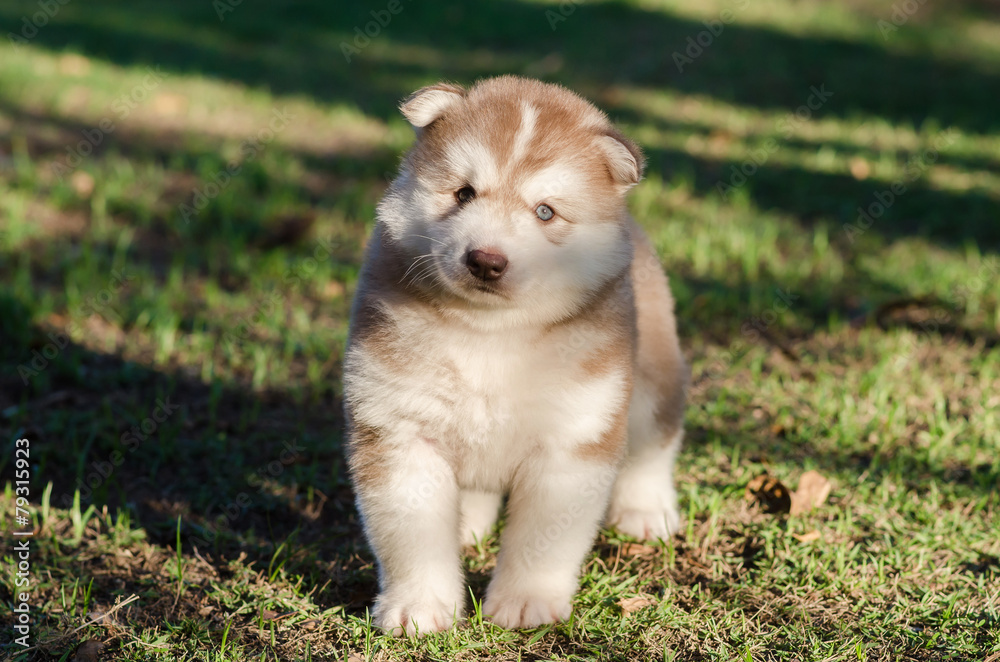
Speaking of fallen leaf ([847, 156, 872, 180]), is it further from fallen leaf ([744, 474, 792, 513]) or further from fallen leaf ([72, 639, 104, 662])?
fallen leaf ([72, 639, 104, 662])

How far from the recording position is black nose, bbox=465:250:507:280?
8.10 feet

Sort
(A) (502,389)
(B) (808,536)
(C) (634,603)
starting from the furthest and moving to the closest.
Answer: (B) (808,536) → (C) (634,603) → (A) (502,389)

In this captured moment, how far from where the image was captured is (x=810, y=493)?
3.58 m

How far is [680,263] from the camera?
5781 millimetres

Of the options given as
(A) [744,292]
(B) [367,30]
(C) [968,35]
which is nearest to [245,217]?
(A) [744,292]

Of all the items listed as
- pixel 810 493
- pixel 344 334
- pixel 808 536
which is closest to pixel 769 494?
pixel 810 493

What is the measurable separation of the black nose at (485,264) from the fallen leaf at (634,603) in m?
1.20

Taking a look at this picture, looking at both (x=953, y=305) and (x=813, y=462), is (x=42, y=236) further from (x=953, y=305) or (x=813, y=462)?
(x=953, y=305)

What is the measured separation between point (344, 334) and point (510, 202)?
8.14ft

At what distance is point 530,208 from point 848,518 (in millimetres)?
1807

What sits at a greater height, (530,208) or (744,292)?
(530,208)

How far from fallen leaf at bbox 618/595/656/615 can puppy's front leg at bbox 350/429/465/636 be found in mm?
533

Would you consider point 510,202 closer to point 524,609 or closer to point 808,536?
point 524,609

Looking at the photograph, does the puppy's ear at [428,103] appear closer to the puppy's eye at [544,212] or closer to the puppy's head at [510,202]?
the puppy's head at [510,202]
